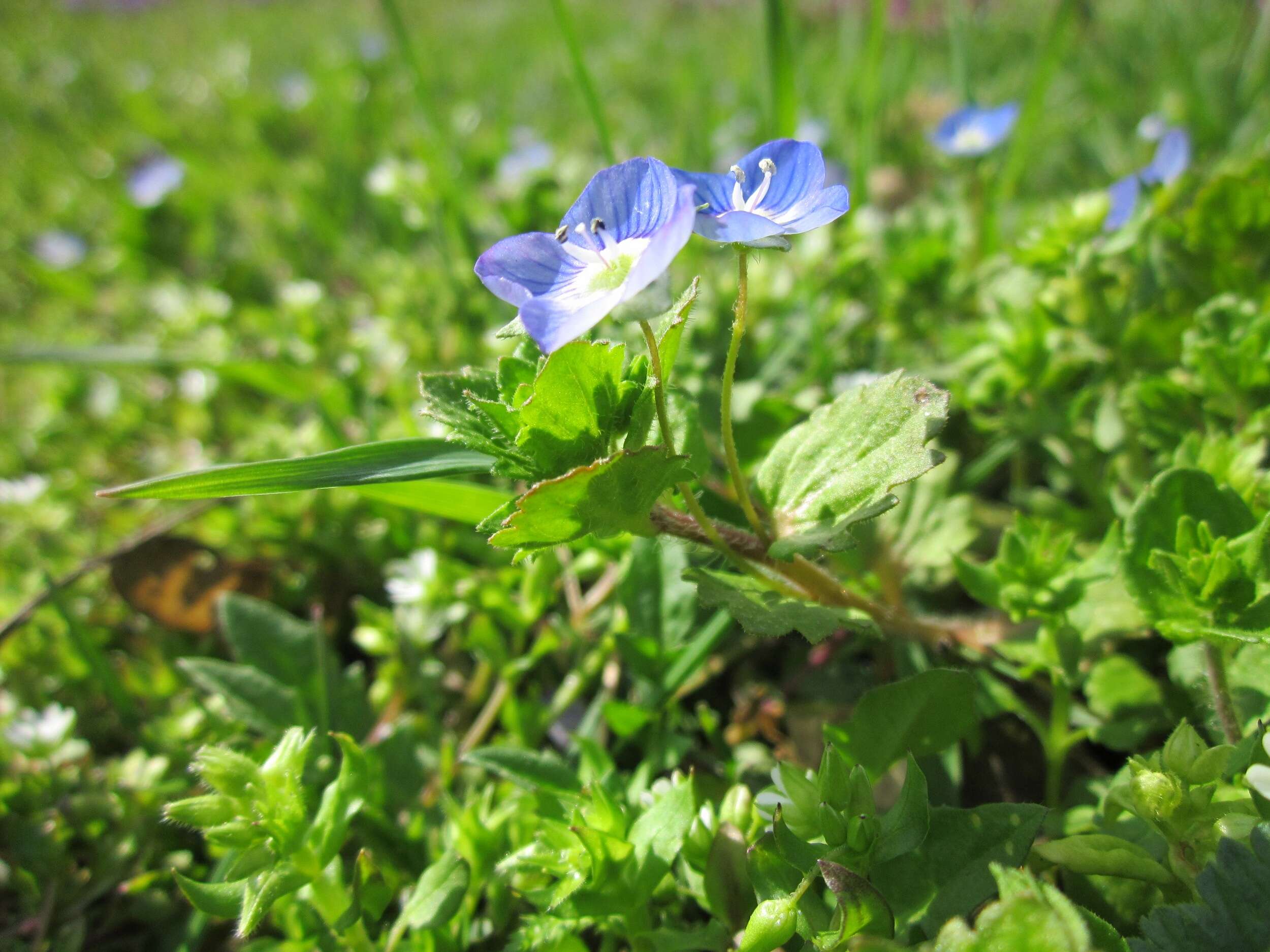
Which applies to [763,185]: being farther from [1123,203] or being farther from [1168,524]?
[1123,203]

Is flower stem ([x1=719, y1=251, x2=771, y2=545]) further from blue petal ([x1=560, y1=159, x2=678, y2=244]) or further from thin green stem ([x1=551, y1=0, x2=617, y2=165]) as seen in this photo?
thin green stem ([x1=551, y1=0, x2=617, y2=165])

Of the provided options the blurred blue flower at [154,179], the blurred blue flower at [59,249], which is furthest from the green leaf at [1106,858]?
the blurred blue flower at [59,249]

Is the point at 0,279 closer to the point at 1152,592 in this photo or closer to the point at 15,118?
the point at 15,118

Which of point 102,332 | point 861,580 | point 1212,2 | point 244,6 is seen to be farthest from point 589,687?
point 244,6

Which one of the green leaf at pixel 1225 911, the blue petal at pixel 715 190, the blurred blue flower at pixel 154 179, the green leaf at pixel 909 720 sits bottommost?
the green leaf at pixel 1225 911

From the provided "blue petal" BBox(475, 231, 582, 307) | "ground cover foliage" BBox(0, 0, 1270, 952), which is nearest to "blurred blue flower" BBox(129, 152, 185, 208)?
"ground cover foliage" BBox(0, 0, 1270, 952)

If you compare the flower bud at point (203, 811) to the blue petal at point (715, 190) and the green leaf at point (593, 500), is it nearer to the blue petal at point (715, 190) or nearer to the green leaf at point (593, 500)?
the green leaf at point (593, 500)

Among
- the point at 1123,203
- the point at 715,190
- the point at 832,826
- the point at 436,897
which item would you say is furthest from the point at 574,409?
the point at 1123,203
